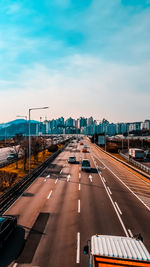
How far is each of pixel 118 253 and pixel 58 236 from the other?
6465 millimetres

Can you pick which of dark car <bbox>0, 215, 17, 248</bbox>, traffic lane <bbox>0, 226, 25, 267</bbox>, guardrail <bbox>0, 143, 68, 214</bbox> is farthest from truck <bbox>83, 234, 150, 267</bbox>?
guardrail <bbox>0, 143, 68, 214</bbox>

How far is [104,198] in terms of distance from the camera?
61.2ft

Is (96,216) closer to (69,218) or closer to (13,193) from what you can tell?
(69,218)

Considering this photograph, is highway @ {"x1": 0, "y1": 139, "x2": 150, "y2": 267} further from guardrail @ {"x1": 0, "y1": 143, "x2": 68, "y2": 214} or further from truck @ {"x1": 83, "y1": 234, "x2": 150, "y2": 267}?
truck @ {"x1": 83, "y1": 234, "x2": 150, "y2": 267}

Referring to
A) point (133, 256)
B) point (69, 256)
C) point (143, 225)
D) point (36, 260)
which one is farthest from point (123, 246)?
point (143, 225)

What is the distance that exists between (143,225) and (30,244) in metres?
8.48

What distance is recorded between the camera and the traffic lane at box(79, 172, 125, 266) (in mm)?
11894

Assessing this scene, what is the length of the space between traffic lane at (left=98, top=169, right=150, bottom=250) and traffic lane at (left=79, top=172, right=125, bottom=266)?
87 cm

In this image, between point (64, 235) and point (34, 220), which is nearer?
point (64, 235)

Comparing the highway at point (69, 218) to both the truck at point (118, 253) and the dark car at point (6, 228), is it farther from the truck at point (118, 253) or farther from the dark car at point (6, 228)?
the truck at point (118, 253)

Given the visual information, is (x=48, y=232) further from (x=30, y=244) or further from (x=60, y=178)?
(x=60, y=178)

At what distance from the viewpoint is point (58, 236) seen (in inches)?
453

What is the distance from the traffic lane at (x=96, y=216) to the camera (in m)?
11.9

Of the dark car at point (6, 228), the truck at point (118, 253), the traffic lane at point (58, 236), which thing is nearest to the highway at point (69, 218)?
the traffic lane at point (58, 236)
